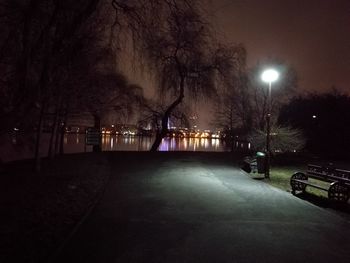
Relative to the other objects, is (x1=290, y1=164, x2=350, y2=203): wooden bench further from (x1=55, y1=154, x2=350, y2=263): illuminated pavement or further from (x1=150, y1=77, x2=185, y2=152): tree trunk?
(x1=150, y1=77, x2=185, y2=152): tree trunk

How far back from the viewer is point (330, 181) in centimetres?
1165

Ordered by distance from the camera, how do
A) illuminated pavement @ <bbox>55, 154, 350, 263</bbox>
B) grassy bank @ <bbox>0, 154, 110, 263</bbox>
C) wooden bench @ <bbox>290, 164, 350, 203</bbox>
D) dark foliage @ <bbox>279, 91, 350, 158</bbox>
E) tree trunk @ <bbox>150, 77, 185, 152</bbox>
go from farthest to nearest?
dark foliage @ <bbox>279, 91, 350, 158</bbox> < tree trunk @ <bbox>150, 77, 185, 152</bbox> < wooden bench @ <bbox>290, 164, 350, 203</bbox> < grassy bank @ <bbox>0, 154, 110, 263</bbox> < illuminated pavement @ <bbox>55, 154, 350, 263</bbox>

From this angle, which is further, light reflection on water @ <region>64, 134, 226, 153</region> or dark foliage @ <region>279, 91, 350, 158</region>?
light reflection on water @ <region>64, 134, 226, 153</region>

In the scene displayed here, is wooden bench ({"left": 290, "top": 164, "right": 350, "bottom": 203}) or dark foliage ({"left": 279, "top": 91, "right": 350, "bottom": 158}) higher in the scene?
dark foliage ({"left": 279, "top": 91, "right": 350, "bottom": 158})

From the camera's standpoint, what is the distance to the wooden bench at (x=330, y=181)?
396 inches

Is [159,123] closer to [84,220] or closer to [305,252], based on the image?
[84,220]

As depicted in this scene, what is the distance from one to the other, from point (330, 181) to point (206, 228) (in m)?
6.02

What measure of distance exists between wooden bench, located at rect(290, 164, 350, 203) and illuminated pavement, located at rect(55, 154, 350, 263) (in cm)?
70

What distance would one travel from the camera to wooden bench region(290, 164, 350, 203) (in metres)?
10.1

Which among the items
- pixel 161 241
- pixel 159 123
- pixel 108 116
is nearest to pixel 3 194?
pixel 161 241

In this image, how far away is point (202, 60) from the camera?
1169 inches

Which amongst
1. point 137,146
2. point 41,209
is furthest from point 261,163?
point 137,146

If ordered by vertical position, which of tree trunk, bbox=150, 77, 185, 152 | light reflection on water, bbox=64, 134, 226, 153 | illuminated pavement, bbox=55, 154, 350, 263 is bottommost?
illuminated pavement, bbox=55, 154, 350, 263

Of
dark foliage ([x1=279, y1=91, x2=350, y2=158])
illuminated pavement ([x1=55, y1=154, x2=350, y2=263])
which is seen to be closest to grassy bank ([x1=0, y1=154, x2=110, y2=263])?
illuminated pavement ([x1=55, y1=154, x2=350, y2=263])
